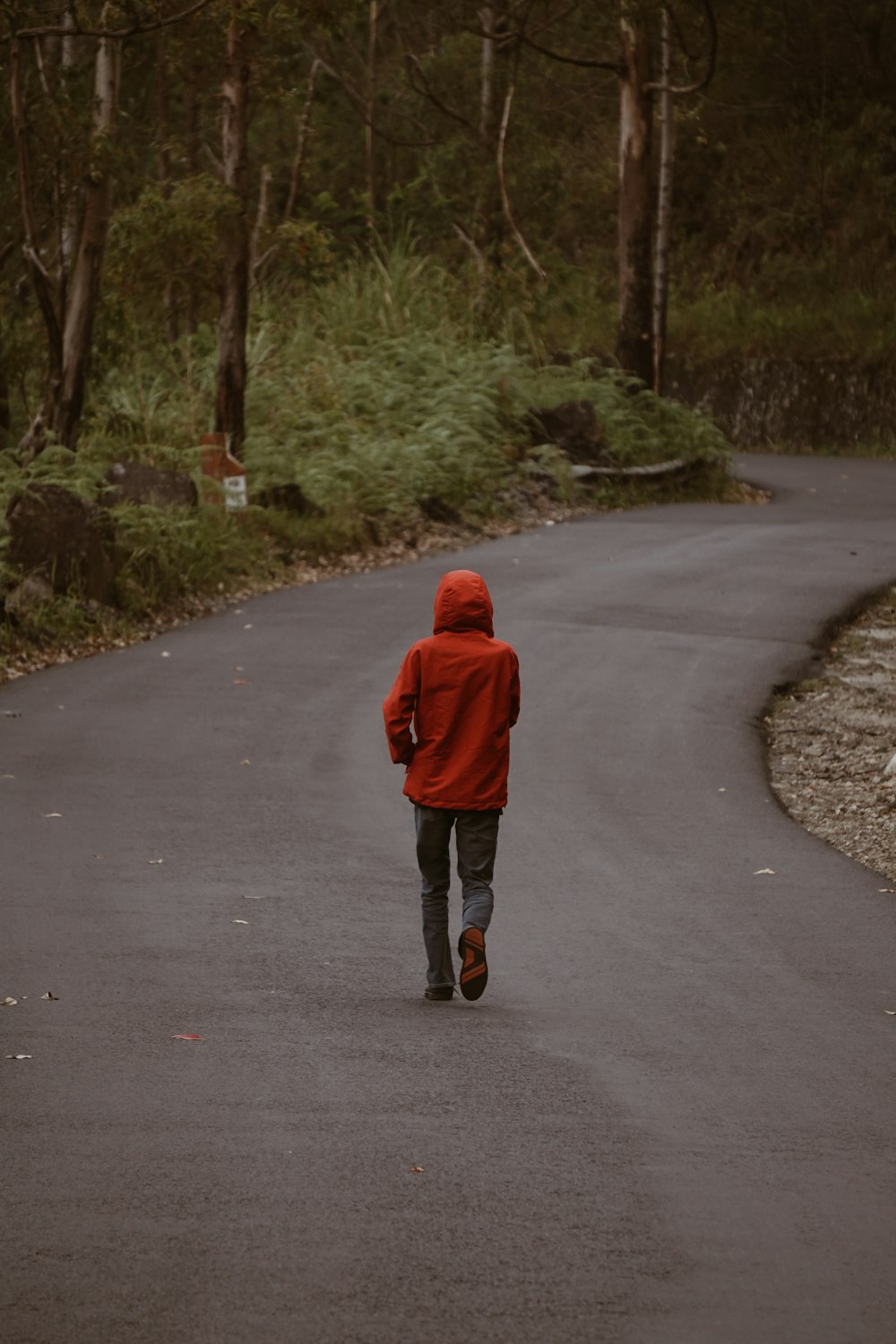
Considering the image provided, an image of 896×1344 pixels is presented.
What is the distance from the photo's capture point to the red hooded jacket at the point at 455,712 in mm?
6902

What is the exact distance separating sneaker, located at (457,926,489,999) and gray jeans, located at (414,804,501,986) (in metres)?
0.17

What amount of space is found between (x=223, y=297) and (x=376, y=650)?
379 inches

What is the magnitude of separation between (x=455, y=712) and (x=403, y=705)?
0.66 feet

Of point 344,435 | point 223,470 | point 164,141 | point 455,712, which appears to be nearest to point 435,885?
point 455,712

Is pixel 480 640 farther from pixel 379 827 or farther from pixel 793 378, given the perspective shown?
pixel 793 378

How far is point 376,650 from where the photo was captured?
52.4ft

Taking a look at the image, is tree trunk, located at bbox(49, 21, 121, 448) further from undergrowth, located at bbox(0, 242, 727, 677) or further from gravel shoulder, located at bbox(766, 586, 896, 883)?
gravel shoulder, located at bbox(766, 586, 896, 883)

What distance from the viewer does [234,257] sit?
23953mm

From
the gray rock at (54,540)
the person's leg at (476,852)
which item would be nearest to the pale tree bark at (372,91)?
the gray rock at (54,540)

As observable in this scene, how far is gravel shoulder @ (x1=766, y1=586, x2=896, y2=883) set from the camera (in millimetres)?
10742

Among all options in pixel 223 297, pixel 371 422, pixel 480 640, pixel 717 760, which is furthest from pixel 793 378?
pixel 480 640

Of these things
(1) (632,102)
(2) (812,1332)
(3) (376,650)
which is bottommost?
(3) (376,650)

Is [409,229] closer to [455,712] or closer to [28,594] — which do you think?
[28,594]

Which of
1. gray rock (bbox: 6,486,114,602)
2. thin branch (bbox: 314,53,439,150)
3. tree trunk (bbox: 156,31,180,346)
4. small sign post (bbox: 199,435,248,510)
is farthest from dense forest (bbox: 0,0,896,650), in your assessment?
gray rock (bbox: 6,486,114,602)
